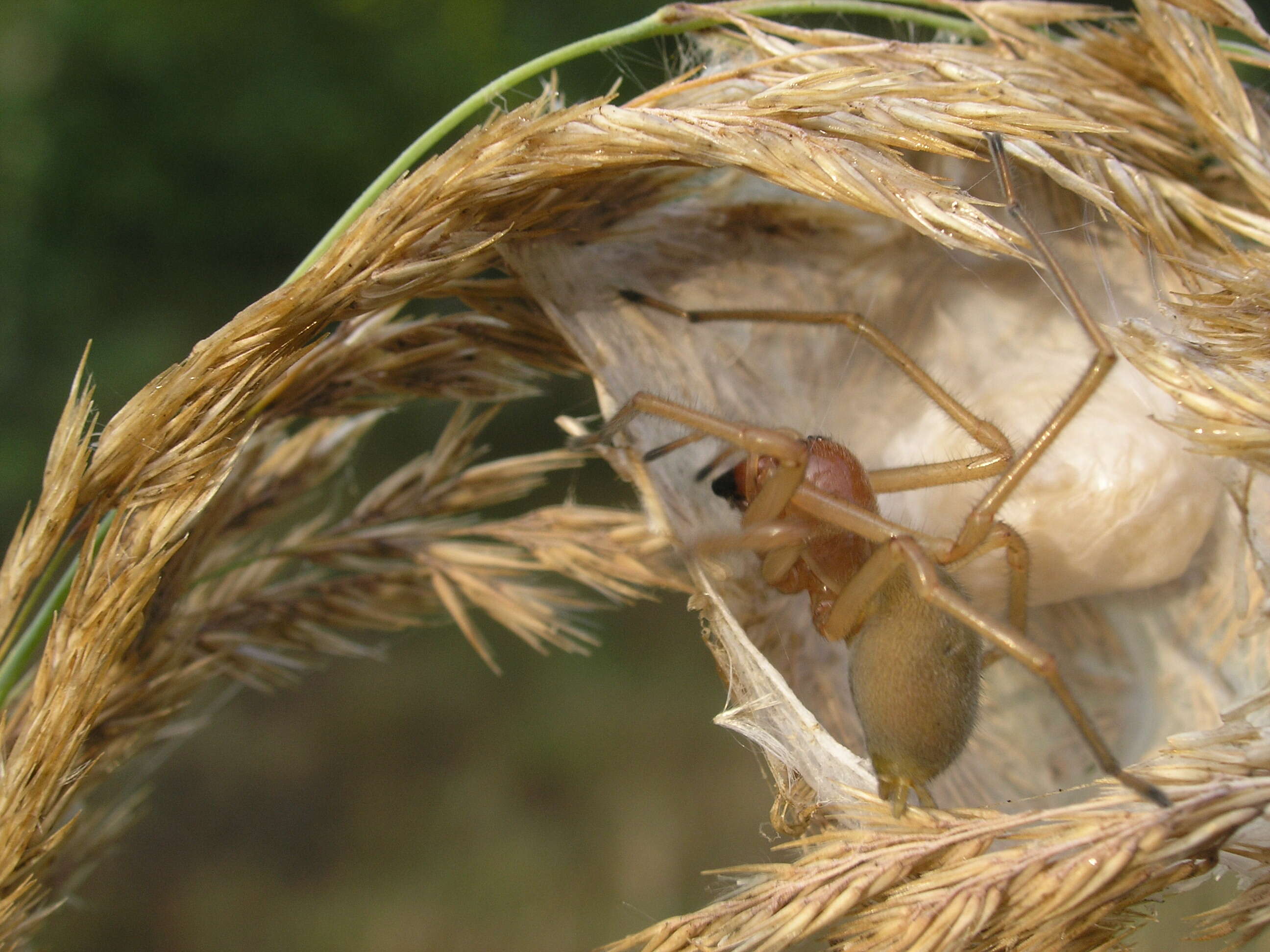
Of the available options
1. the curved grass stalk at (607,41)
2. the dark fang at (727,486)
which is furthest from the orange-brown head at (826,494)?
the curved grass stalk at (607,41)

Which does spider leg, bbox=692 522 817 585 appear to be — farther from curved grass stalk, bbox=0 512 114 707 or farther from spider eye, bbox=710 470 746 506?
curved grass stalk, bbox=0 512 114 707

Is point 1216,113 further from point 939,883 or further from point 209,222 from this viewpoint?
point 209,222

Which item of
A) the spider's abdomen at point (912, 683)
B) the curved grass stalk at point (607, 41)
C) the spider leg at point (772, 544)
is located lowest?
the spider's abdomen at point (912, 683)

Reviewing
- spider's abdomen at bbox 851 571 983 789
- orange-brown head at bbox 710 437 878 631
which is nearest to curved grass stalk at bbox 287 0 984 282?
orange-brown head at bbox 710 437 878 631

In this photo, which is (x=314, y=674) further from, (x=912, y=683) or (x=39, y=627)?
(x=912, y=683)

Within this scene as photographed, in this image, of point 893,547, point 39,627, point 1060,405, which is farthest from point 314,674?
point 1060,405

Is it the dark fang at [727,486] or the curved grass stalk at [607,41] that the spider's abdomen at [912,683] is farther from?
the curved grass stalk at [607,41]

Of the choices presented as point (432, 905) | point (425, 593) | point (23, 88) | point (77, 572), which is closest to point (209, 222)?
point (23, 88)
